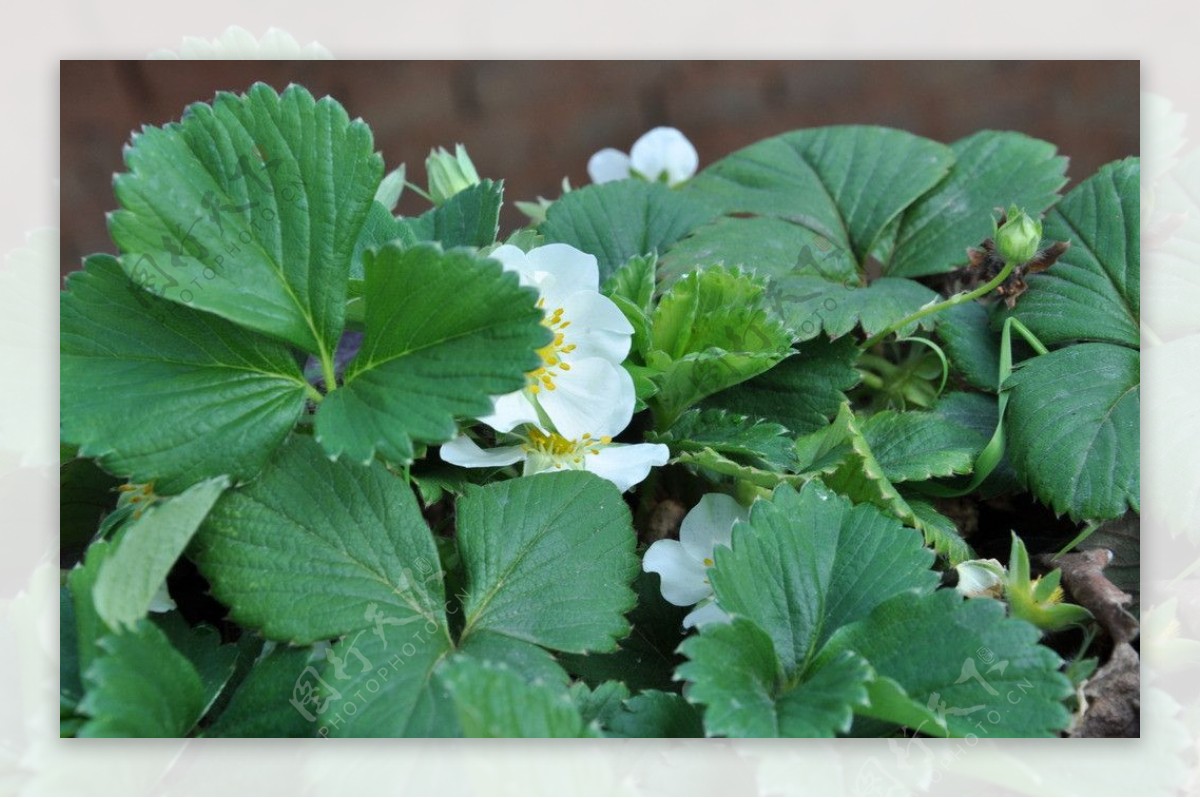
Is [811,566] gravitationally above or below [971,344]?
below

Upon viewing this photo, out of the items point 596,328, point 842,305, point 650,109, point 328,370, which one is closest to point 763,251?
point 842,305

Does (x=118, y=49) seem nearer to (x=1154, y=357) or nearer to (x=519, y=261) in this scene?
(x=519, y=261)

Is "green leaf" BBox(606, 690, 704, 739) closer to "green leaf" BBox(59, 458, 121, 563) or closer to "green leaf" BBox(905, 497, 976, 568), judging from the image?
"green leaf" BBox(905, 497, 976, 568)

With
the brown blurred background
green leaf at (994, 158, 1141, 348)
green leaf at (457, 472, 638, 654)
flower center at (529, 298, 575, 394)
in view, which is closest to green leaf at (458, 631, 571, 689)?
green leaf at (457, 472, 638, 654)

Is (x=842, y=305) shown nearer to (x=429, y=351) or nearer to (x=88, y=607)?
(x=429, y=351)

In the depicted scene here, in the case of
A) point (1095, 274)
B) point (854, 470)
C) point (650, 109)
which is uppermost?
point (650, 109)
